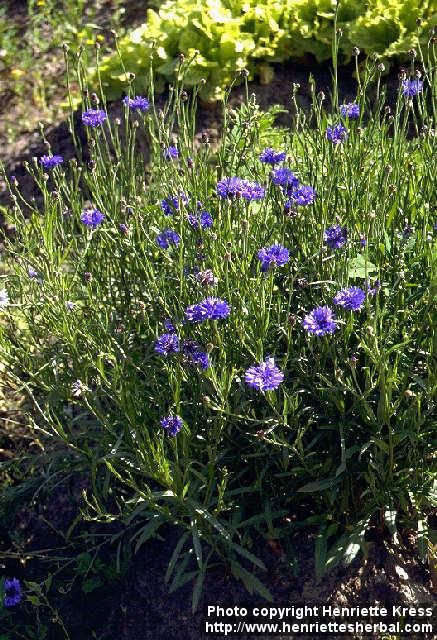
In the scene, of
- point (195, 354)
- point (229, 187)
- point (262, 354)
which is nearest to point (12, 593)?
point (195, 354)

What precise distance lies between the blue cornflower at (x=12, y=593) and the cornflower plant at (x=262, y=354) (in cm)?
52

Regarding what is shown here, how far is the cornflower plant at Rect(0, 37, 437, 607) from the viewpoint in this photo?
2.04 meters

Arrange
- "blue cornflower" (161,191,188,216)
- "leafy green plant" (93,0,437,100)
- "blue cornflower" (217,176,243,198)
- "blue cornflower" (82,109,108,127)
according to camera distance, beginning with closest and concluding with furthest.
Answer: "blue cornflower" (217,176,243,198)
"blue cornflower" (161,191,188,216)
"blue cornflower" (82,109,108,127)
"leafy green plant" (93,0,437,100)

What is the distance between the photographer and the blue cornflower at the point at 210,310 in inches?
74.9

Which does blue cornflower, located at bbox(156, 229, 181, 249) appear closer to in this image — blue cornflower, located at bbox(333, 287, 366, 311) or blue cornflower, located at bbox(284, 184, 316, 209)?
blue cornflower, located at bbox(284, 184, 316, 209)

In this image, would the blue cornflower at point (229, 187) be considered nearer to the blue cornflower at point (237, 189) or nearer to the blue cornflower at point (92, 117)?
the blue cornflower at point (237, 189)

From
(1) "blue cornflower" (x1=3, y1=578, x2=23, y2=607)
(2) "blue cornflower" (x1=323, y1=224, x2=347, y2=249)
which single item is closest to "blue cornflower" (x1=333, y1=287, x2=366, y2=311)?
(2) "blue cornflower" (x1=323, y1=224, x2=347, y2=249)

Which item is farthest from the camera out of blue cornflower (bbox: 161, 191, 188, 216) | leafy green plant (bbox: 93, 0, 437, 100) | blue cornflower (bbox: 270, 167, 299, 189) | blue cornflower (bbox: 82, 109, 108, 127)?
leafy green plant (bbox: 93, 0, 437, 100)

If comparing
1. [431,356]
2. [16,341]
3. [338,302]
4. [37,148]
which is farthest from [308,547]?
[37,148]

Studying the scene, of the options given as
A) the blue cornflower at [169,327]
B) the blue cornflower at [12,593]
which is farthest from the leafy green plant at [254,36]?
the blue cornflower at [12,593]

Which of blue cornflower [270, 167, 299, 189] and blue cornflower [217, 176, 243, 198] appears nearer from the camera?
blue cornflower [217, 176, 243, 198]

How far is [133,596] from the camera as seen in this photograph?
2.55 metres

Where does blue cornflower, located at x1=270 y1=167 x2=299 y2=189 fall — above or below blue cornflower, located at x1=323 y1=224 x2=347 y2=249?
above

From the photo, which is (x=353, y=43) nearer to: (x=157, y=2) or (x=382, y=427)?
(x=157, y=2)
